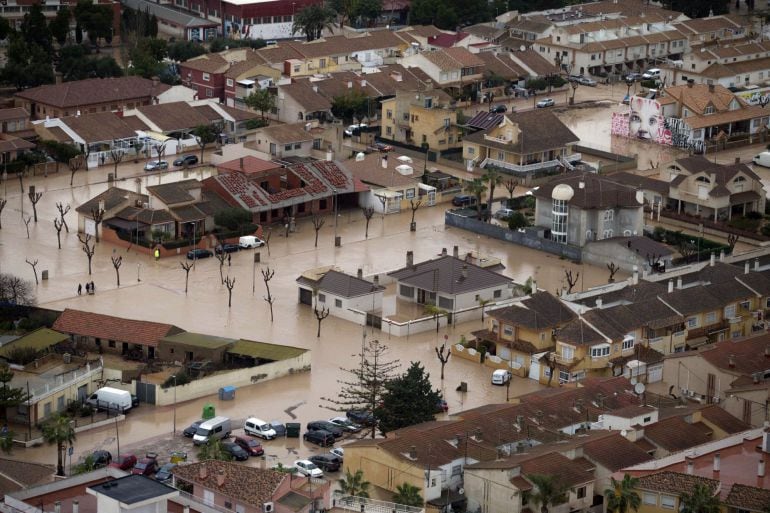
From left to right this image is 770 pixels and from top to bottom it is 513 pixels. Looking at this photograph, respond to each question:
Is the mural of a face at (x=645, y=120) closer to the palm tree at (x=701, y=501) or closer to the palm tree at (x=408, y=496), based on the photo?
the palm tree at (x=408, y=496)

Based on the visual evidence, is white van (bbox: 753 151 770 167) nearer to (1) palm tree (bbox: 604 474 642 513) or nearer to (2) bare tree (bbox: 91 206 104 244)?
(2) bare tree (bbox: 91 206 104 244)

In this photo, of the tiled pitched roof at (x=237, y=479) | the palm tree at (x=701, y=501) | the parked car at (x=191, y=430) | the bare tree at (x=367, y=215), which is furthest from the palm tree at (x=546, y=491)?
the bare tree at (x=367, y=215)

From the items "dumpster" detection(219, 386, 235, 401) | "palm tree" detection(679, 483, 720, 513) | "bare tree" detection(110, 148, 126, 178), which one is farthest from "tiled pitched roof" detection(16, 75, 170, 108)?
"palm tree" detection(679, 483, 720, 513)

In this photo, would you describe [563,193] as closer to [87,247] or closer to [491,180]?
[491,180]

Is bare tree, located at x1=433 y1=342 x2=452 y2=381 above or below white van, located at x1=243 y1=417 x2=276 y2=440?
below

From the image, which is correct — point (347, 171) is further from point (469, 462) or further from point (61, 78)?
point (469, 462)

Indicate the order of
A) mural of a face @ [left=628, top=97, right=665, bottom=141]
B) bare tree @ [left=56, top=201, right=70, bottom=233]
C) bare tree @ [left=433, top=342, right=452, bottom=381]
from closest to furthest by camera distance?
bare tree @ [left=433, top=342, right=452, bottom=381], bare tree @ [left=56, top=201, right=70, bottom=233], mural of a face @ [left=628, top=97, right=665, bottom=141]
